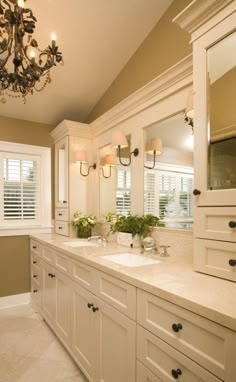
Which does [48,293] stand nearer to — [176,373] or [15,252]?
[15,252]

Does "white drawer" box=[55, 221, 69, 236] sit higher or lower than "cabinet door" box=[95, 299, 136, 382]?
higher

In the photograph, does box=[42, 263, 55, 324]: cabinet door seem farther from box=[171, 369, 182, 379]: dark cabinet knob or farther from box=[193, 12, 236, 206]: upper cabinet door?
box=[193, 12, 236, 206]: upper cabinet door

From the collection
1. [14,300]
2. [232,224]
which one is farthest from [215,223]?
[14,300]

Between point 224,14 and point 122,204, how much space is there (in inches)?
70.8

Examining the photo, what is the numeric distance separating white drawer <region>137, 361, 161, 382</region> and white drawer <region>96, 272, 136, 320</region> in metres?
0.22

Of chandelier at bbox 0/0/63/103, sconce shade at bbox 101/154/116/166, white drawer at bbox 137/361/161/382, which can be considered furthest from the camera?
sconce shade at bbox 101/154/116/166

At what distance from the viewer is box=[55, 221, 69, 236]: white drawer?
10.1 ft

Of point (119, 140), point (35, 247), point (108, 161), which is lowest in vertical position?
point (35, 247)

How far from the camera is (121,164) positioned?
263 cm

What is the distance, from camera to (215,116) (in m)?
1.31

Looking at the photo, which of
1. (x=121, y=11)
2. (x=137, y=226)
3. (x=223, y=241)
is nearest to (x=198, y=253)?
(x=223, y=241)

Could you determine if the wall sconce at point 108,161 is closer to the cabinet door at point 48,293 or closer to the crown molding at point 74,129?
the crown molding at point 74,129

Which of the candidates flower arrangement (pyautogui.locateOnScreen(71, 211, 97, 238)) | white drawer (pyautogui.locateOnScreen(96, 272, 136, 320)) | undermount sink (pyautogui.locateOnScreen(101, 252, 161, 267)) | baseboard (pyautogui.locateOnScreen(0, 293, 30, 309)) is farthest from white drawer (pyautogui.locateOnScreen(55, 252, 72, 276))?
baseboard (pyautogui.locateOnScreen(0, 293, 30, 309))

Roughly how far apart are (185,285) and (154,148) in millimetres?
1376
